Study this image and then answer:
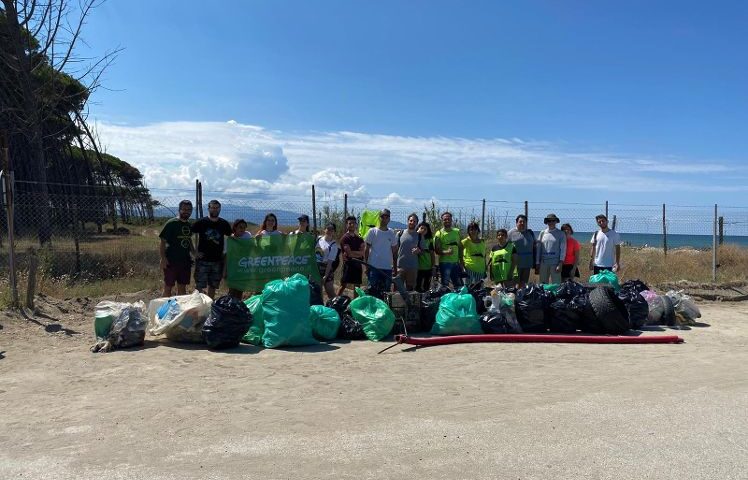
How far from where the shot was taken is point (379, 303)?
8391 millimetres

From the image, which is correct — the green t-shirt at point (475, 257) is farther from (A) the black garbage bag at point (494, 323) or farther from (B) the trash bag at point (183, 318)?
(B) the trash bag at point (183, 318)

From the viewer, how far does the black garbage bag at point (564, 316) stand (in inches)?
338

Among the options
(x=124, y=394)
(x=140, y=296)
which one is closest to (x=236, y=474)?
(x=124, y=394)

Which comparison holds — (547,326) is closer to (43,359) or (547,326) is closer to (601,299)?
(601,299)

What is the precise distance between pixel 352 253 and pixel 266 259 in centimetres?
147

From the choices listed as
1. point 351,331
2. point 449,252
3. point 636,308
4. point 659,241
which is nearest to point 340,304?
point 351,331

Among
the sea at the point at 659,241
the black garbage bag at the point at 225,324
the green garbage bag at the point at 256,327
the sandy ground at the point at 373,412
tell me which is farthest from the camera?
the sea at the point at 659,241

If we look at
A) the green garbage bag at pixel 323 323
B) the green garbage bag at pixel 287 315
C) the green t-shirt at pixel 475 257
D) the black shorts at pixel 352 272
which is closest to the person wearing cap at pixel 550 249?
the green t-shirt at pixel 475 257

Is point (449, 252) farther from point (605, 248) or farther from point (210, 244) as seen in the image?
point (210, 244)

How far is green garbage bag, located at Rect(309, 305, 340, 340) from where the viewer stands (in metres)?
8.05

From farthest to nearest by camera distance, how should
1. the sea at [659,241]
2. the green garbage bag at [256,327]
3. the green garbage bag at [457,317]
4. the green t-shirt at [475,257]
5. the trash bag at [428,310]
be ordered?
the sea at [659,241]
the green t-shirt at [475,257]
the trash bag at [428,310]
the green garbage bag at [457,317]
the green garbage bag at [256,327]

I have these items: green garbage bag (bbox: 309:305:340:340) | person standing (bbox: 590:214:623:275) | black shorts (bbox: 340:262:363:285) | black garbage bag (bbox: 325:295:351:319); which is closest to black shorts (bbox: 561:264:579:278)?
person standing (bbox: 590:214:623:275)

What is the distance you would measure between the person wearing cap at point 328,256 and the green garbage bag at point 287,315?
6.96 ft

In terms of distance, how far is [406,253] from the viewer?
386 inches
